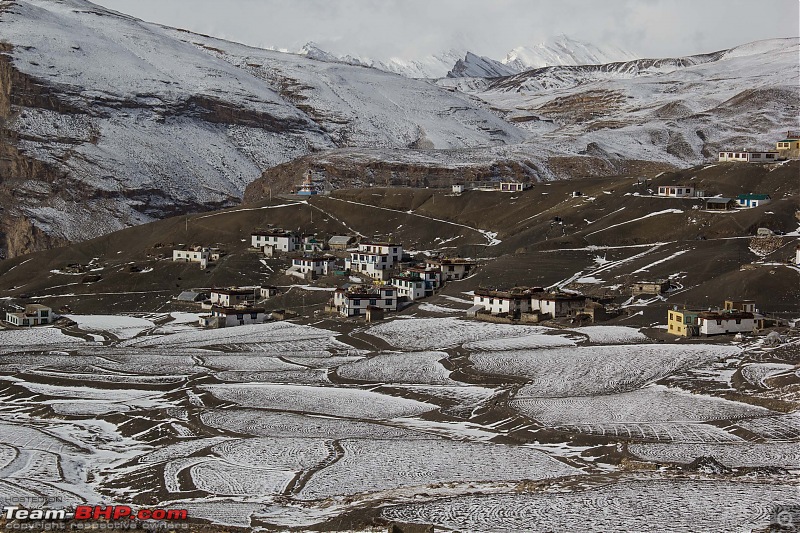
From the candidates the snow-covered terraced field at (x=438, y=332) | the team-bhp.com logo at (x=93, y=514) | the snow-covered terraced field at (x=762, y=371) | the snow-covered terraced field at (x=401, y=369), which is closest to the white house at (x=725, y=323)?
the snow-covered terraced field at (x=762, y=371)

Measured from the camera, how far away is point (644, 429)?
43.8 meters

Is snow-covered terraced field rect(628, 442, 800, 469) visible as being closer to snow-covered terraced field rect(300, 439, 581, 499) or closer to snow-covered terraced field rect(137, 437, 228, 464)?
snow-covered terraced field rect(300, 439, 581, 499)

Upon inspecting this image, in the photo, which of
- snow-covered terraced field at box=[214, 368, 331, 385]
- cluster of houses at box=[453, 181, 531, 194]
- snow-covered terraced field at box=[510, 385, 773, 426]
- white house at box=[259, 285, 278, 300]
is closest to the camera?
snow-covered terraced field at box=[510, 385, 773, 426]

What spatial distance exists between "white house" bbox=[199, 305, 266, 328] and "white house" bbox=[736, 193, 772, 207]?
40.0m

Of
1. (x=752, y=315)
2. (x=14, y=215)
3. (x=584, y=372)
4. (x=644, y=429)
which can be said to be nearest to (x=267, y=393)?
(x=584, y=372)

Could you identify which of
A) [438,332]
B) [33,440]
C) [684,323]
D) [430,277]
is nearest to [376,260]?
[430,277]

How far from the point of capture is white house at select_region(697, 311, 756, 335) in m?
65.1

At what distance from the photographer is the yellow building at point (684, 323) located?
6538 cm

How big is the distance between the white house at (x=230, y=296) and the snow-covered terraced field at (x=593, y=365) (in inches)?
1147

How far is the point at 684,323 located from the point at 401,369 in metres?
16.2

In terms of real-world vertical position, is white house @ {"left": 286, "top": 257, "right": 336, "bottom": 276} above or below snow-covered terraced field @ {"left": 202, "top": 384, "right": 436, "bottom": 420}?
above

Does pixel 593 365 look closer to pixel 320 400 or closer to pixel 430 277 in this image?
pixel 320 400

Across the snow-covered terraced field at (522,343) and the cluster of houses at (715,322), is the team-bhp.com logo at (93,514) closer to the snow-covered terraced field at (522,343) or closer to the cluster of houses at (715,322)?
the snow-covered terraced field at (522,343)

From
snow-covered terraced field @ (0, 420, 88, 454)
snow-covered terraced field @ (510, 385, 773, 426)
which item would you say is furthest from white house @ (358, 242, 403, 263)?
snow-covered terraced field @ (0, 420, 88, 454)
